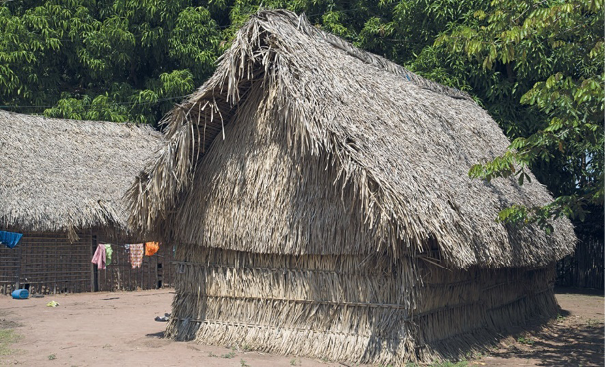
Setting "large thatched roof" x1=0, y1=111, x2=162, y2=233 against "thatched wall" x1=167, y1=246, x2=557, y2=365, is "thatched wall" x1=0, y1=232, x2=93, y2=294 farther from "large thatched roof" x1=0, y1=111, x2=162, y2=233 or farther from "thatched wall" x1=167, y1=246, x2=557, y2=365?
"thatched wall" x1=167, y1=246, x2=557, y2=365

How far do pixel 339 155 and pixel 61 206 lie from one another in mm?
11165

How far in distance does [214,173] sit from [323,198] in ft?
6.24

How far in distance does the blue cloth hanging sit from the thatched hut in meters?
7.73

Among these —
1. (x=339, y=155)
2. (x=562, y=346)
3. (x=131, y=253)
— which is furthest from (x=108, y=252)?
(x=562, y=346)

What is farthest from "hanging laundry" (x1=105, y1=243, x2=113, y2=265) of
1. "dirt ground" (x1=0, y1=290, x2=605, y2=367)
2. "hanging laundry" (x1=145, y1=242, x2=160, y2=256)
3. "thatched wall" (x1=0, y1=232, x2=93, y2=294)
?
"dirt ground" (x1=0, y1=290, x2=605, y2=367)

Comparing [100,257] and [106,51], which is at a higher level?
[106,51]

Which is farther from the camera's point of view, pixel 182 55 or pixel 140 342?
pixel 182 55

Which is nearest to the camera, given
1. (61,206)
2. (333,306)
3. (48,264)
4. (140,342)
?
(333,306)

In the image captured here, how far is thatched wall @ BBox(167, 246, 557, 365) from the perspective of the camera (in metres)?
8.59

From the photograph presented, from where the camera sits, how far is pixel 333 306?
9.06m

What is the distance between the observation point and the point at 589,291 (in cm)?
1994

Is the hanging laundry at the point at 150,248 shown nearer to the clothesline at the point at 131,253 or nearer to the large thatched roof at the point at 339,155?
the clothesline at the point at 131,253

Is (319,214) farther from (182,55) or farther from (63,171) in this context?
(182,55)

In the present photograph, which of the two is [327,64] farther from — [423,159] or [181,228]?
[181,228]
